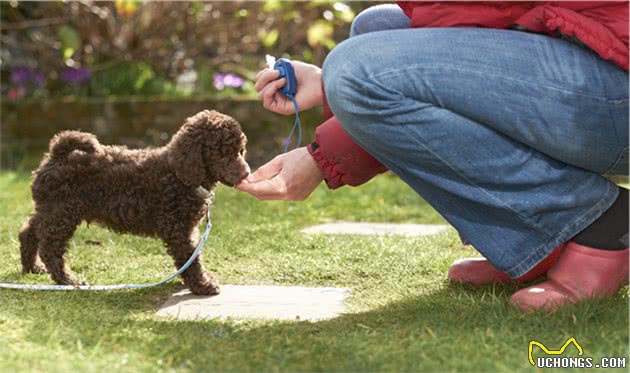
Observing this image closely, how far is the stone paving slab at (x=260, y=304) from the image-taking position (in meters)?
2.77

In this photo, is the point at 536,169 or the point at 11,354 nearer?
the point at 11,354

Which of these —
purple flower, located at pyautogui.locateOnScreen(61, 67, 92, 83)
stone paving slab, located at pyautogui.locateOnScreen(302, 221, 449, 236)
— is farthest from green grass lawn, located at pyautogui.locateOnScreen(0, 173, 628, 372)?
purple flower, located at pyautogui.locateOnScreen(61, 67, 92, 83)

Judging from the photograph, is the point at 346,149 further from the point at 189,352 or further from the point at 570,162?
the point at 189,352

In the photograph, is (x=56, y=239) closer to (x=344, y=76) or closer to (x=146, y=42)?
(x=344, y=76)

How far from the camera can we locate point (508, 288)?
10.00 ft

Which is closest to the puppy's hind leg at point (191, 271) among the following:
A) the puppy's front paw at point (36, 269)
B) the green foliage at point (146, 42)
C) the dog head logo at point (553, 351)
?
the puppy's front paw at point (36, 269)

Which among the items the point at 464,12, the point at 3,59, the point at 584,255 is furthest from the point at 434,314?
the point at 3,59

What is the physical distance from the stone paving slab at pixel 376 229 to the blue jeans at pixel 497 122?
1.56m

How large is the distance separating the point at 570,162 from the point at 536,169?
12 centimetres

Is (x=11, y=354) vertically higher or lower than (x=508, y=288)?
higher

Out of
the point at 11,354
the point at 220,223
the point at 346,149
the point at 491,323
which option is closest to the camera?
the point at 11,354

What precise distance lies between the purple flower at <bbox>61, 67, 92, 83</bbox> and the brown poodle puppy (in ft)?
15.7

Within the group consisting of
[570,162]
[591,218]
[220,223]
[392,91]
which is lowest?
[220,223]

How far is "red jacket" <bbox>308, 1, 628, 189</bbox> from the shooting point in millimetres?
2480
